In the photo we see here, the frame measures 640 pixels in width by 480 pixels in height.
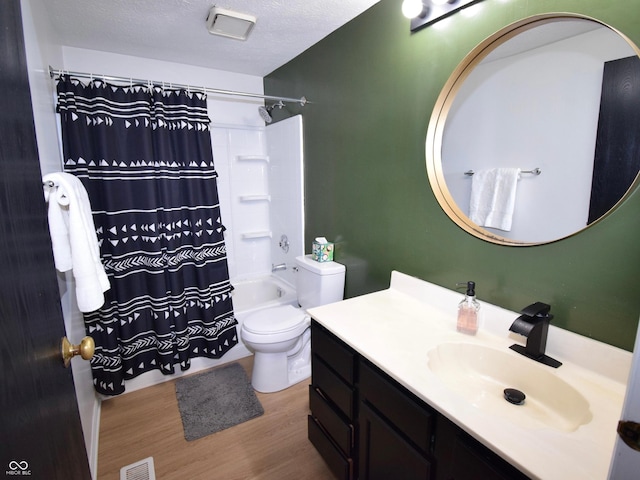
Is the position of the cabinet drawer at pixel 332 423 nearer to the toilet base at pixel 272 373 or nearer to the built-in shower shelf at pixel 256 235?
the toilet base at pixel 272 373

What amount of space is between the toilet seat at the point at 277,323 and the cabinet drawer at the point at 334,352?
578 mm

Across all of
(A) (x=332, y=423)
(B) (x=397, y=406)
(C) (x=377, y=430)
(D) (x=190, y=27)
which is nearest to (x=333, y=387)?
(A) (x=332, y=423)

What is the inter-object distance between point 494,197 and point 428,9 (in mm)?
901

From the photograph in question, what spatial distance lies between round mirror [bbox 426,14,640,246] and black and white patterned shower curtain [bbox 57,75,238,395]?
1.67 meters

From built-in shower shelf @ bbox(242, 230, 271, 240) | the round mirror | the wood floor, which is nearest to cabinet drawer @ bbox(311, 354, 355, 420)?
the wood floor

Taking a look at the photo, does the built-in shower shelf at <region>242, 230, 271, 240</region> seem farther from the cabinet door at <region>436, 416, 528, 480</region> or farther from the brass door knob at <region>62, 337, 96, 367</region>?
the cabinet door at <region>436, 416, 528, 480</region>

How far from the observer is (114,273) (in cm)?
202

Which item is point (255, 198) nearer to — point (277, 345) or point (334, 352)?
point (277, 345)

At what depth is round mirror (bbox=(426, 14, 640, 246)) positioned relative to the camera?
956 millimetres

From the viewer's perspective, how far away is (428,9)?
1.39m

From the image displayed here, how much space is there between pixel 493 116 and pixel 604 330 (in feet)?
2.87

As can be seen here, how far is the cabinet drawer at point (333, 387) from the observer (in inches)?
49.4

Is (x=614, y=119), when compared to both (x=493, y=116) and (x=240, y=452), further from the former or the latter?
(x=240, y=452)

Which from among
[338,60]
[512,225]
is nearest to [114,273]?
[338,60]
